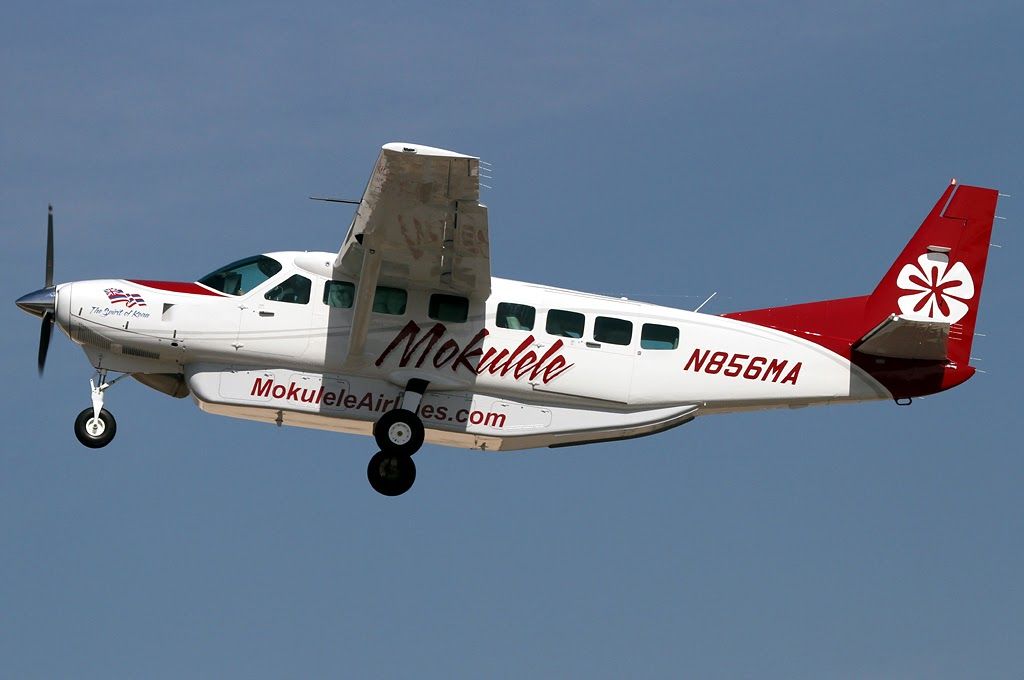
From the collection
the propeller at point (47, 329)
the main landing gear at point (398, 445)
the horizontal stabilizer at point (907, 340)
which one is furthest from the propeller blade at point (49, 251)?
the horizontal stabilizer at point (907, 340)

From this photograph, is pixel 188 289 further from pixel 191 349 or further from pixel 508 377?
pixel 508 377

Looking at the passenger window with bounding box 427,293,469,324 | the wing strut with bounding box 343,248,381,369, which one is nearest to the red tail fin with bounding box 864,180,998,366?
the passenger window with bounding box 427,293,469,324

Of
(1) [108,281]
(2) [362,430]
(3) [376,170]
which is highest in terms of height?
(3) [376,170]

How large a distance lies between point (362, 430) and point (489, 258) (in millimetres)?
3528

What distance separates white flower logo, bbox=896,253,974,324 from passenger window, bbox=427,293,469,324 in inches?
274

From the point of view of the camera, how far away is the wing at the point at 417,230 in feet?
63.3

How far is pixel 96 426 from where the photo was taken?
72.4 ft

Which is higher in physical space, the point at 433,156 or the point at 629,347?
the point at 433,156

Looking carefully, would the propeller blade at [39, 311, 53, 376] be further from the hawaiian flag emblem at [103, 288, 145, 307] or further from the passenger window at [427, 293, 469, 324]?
the passenger window at [427, 293, 469, 324]

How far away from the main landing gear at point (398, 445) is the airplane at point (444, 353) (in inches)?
1.0

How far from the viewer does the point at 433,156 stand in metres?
19.0

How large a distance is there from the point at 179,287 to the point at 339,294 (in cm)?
237

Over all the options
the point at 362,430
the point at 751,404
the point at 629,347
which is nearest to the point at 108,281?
the point at 362,430

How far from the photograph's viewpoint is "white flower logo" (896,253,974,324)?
23359mm
